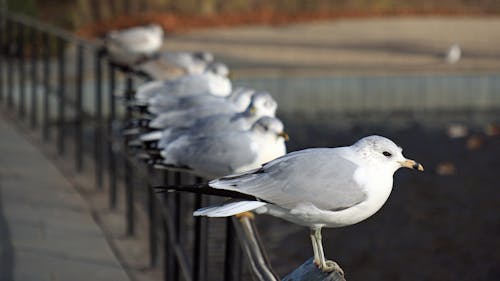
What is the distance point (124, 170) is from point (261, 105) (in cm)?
489

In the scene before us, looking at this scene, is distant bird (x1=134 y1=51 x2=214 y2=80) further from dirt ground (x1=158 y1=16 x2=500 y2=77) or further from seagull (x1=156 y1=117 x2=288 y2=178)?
dirt ground (x1=158 y1=16 x2=500 y2=77)

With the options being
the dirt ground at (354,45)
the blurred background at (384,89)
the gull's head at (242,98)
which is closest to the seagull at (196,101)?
the gull's head at (242,98)

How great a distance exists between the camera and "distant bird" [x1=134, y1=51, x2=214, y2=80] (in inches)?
247

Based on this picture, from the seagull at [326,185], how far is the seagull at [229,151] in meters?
0.79

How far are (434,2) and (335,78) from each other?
9.86 metres

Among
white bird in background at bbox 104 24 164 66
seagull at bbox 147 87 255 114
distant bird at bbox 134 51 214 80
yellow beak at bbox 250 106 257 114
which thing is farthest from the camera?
white bird in background at bbox 104 24 164 66

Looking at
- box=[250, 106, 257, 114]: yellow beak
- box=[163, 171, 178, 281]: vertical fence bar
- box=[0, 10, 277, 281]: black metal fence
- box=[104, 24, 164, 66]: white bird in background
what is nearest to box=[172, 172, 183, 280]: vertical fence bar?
box=[0, 10, 277, 281]: black metal fence

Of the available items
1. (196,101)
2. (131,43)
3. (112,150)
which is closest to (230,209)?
(196,101)

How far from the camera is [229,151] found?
4.23 m

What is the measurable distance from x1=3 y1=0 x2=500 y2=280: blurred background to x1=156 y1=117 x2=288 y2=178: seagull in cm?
416

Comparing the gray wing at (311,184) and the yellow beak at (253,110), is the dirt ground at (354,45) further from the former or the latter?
the gray wing at (311,184)

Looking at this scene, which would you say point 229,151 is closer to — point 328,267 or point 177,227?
point 177,227

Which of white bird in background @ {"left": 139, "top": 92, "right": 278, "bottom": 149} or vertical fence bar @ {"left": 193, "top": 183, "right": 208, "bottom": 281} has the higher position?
white bird in background @ {"left": 139, "top": 92, "right": 278, "bottom": 149}

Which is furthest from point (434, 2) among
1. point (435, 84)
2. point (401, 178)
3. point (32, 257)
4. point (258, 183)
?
point (258, 183)
